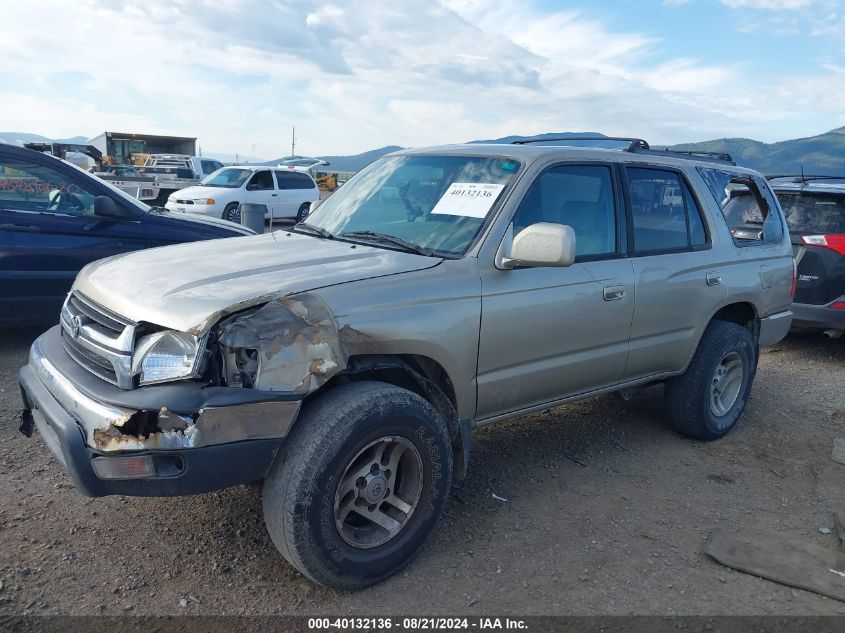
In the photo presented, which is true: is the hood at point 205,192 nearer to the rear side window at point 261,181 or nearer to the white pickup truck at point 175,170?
the rear side window at point 261,181

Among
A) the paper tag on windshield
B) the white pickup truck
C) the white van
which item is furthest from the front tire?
the white pickup truck

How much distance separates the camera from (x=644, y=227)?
4195 mm

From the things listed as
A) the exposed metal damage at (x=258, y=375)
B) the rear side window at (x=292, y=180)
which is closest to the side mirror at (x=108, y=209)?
the exposed metal damage at (x=258, y=375)

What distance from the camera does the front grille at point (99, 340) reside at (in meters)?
2.73

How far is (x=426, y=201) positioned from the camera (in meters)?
3.76

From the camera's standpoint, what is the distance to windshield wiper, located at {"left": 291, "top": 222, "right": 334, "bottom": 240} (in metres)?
3.87

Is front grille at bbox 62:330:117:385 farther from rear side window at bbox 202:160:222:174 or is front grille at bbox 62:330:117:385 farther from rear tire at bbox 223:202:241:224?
rear side window at bbox 202:160:222:174

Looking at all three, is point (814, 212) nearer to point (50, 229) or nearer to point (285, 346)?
point (285, 346)

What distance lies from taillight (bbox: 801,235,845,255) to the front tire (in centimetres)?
533

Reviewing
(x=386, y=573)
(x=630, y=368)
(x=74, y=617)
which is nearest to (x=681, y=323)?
(x=630, y=368)

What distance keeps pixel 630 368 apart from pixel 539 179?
50.8 inches

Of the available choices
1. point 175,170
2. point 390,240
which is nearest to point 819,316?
point 390,240

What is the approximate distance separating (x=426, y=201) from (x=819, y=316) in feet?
15.9

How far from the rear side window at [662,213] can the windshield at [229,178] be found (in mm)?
14759
